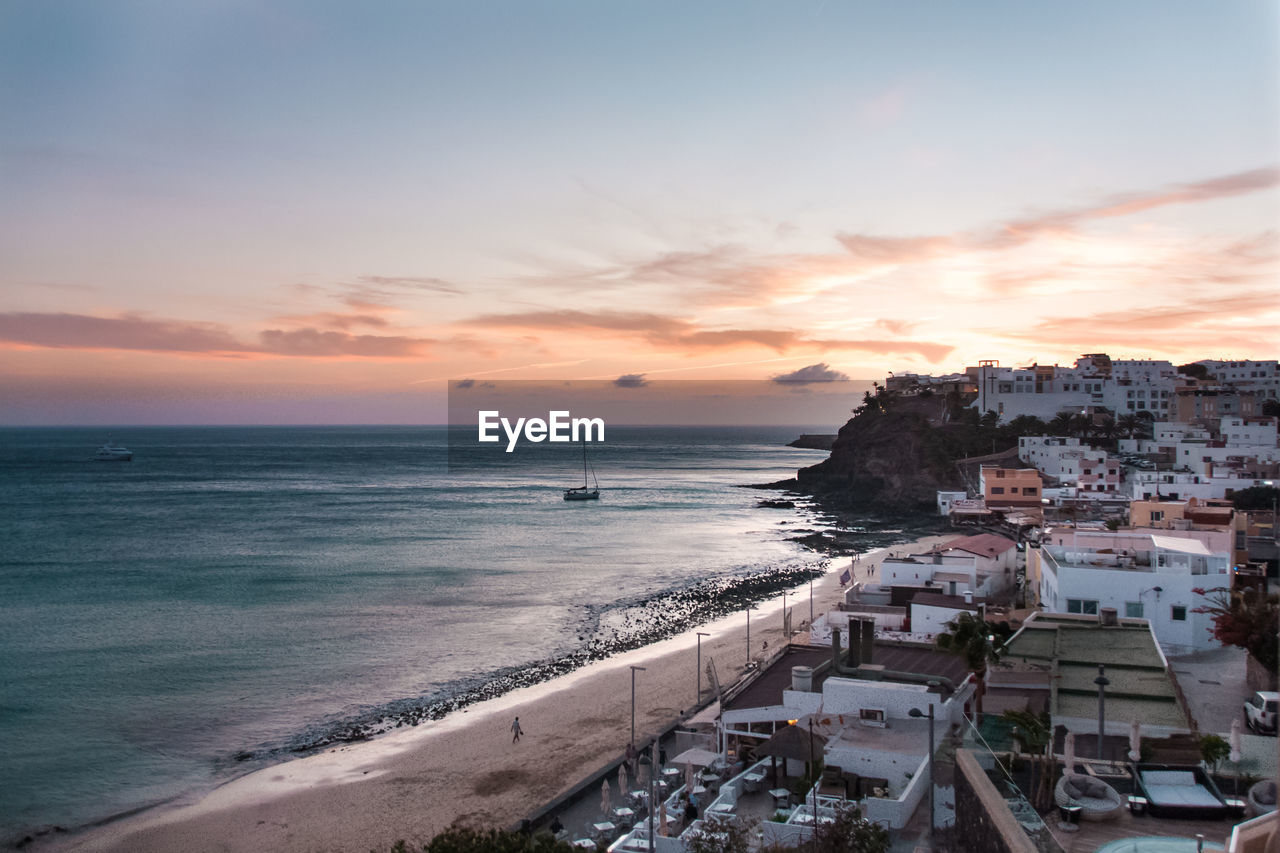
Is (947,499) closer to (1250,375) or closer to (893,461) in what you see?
(893,461)

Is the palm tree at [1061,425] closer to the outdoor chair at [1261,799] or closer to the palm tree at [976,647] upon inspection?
the palm tree at [976,647]

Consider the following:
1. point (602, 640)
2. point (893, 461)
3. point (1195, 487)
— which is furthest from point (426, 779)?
point (893, 461)

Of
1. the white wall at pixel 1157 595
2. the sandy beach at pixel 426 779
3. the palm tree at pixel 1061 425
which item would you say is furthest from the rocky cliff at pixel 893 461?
the sandy beach at pixel 426 779

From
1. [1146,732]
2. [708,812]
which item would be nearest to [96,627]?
[708,812]

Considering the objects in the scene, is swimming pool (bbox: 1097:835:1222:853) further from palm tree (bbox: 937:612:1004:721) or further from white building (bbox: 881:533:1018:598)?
white building (bbox: 881:533:1018:598)

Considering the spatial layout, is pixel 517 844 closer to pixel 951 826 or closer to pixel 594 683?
pixel 951 826
